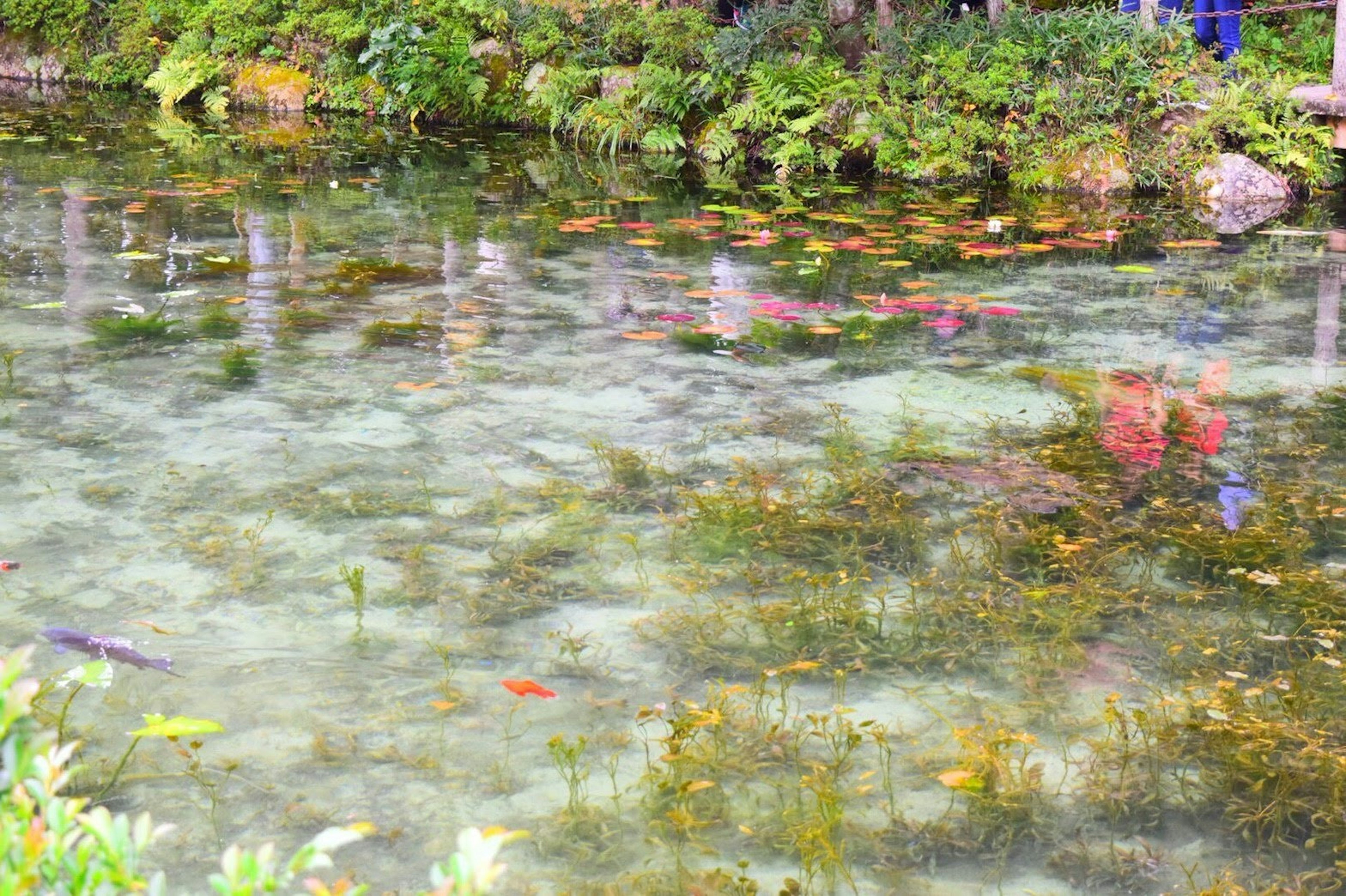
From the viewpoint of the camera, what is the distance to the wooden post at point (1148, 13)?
33.8ft

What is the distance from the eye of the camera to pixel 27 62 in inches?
749

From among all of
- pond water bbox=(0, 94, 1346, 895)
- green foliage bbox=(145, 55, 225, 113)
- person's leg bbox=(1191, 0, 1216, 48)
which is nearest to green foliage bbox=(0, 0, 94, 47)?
green foliage bbox=(145, 55, 225, 113)

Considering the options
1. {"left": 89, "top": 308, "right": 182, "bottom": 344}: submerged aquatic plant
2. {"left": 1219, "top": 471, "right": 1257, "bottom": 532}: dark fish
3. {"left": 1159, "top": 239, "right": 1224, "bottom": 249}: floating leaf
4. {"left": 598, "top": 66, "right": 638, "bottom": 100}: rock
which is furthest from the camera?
{"left": 598, "top": 66, "right": 638, "bottom": 100}: rock

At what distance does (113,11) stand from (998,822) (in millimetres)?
19304

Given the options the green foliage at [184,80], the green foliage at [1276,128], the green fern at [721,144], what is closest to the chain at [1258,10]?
the green foliage at [1276,128]

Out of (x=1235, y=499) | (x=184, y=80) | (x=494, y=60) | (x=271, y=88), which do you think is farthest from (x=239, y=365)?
(x=184, y=80)

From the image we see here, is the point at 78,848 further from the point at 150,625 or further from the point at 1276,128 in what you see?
the point at 1276,128

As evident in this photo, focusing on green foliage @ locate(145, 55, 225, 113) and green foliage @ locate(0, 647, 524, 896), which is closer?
green foliage @ locate(0, 647, 524, 896)

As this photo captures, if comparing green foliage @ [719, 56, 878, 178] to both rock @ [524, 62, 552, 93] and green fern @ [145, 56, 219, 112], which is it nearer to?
rock @ [524, 62, 552, 93]

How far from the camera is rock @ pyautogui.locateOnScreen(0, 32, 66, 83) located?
739 inches

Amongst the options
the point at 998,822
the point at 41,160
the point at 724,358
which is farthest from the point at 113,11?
the point at 998,822

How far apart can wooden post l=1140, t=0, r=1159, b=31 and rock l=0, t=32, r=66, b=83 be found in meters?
15.5

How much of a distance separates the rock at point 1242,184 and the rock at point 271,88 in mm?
11392

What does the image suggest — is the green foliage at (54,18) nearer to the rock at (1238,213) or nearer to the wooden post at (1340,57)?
the rock at (1238,213)
